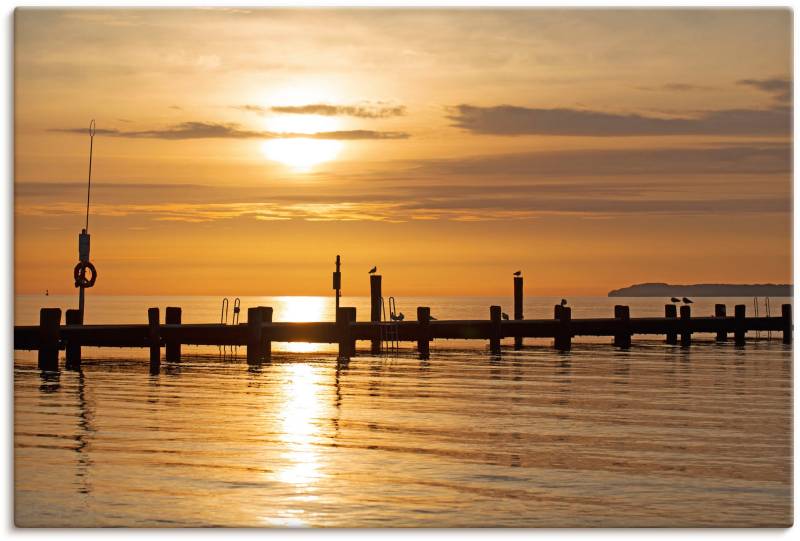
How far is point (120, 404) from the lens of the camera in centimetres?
2011

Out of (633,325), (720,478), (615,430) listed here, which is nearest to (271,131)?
(615,430)

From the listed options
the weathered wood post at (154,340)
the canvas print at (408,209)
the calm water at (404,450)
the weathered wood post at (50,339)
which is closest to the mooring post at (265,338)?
the weathered wood post at (154,340)

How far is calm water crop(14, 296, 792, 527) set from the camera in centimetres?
1142

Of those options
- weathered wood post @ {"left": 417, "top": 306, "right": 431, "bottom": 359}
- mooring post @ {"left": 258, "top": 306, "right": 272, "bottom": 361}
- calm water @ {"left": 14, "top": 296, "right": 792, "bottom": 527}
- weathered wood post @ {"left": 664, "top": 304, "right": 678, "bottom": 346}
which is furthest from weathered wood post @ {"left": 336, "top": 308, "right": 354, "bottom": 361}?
weathered wood post @ {"left": 664, "top": 304, "right": 678, "bottom": 346}

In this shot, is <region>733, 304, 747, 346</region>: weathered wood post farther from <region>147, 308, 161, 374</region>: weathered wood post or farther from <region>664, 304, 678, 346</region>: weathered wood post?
<region>147, 308, 161, 374</region>: weathered wood post

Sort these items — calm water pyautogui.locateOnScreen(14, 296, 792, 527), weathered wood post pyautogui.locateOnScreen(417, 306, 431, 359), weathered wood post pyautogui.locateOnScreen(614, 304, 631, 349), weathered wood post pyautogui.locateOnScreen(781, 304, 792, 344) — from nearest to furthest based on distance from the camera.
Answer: calm water pyautogui.locateOnScreen(14, 296, 792, 527) → weathered wood post pyautogui.locateOnScreen(417, 306, 431, 359) → weathered wood post pyautogui.locateOnScreen(614, 304, 631, 349) → weathered wood post pyautogui.locateOnScreen(781, 304, 792, 344)

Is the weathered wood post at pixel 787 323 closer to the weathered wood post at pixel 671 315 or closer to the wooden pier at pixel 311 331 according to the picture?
the wooden pier at pixel 311 331

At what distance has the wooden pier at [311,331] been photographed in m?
27.7

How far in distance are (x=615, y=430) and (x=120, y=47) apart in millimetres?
8164

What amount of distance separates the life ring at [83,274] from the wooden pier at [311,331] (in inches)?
221

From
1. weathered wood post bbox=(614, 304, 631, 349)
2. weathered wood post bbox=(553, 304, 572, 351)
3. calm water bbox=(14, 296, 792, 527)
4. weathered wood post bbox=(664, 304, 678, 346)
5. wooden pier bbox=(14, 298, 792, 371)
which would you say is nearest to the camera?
calm water bbox=(14, 296, 792, 527)

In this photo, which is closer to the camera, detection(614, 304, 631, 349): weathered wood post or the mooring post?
the mooring post

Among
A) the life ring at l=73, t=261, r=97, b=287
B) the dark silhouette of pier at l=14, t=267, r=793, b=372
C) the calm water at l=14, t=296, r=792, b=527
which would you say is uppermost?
the life ring at l=73, t=261, r=97, b=287

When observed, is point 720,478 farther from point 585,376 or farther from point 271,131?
point 585,376
